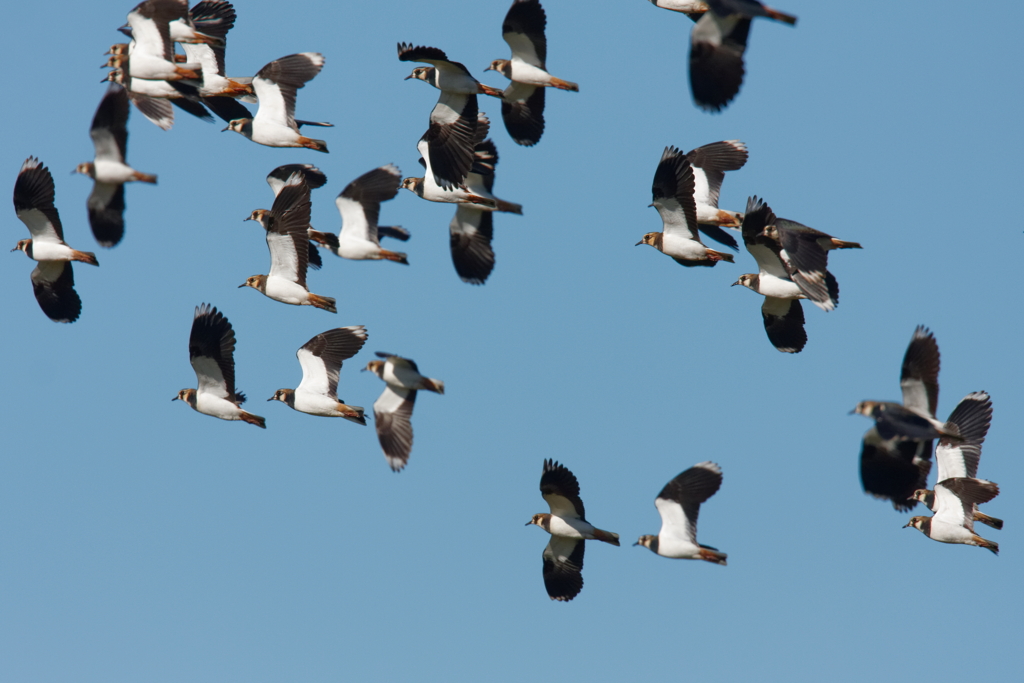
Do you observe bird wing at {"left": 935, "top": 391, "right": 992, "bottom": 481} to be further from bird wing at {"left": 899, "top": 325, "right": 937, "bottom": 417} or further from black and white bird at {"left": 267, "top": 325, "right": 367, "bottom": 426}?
black and white bird at {"left": 267, "top": 325, "right": 367, "bottom": 426}

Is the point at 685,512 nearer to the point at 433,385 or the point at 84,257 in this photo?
the point at 433,385

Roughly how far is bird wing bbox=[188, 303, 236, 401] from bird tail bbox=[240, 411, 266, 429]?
1.73 feet

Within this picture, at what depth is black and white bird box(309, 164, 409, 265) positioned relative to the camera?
2492cm

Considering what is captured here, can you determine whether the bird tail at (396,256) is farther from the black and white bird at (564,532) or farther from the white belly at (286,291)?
the black and white bird at (564,532)

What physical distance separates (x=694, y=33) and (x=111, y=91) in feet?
33.6

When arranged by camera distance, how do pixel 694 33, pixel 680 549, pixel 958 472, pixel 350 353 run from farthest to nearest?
pixel 958 472 → pixel 350 353 → pixel 680 549 → pixel 694 33

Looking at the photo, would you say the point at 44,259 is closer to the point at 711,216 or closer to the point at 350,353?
the point at 350,353

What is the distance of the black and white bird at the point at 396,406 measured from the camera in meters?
20.5

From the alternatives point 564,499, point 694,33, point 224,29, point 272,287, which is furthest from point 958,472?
point 224,29

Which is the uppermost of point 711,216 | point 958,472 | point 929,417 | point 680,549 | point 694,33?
point 694,33

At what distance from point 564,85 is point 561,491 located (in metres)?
7.08

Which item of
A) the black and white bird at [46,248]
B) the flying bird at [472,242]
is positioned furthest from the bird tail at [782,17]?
the black and white bird at [46,248]

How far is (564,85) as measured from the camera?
23.7 metres

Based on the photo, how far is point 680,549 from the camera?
21.5 meters
